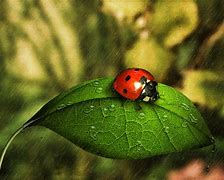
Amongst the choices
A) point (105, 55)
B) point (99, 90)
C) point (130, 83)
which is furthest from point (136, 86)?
point (105, 55)

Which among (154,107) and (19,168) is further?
(19,168)

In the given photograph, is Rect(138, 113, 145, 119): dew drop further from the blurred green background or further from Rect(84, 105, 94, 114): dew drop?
the blurred green background

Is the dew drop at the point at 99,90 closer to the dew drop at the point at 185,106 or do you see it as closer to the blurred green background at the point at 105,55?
the dew drop at the point at 185,106

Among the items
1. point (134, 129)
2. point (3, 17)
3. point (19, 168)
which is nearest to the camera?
point (134, 129)

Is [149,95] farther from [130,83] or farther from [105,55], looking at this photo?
[105,55]

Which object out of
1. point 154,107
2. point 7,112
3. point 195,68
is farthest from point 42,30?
point 154,107

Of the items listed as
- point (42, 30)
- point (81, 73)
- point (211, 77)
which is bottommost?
point (211, 77)

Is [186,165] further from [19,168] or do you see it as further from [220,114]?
[19,168]
